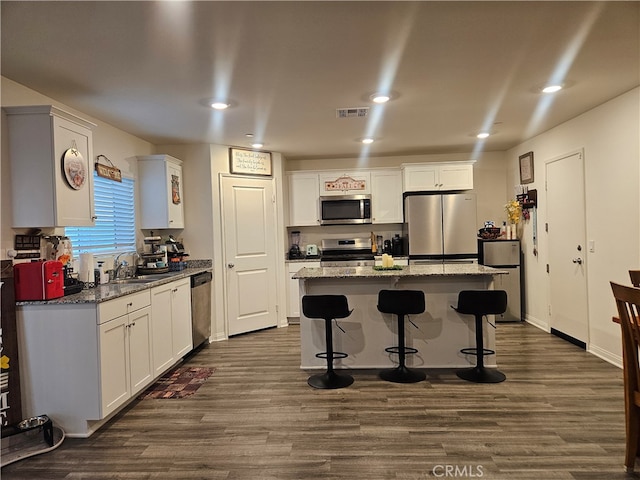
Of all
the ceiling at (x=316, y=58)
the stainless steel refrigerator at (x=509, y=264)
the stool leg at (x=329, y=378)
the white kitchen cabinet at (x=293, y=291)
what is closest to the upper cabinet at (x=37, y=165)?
the ceiling at (x=316, y=58)

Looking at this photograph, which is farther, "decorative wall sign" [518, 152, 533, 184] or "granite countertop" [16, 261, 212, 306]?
"decorative wall sign" [518, 152, 533, 184]

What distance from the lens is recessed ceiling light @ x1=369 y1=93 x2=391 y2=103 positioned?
Answer: 3369mm

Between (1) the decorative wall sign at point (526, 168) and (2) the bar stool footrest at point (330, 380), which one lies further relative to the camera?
(1) the decorative wall sign at point (526, 168)

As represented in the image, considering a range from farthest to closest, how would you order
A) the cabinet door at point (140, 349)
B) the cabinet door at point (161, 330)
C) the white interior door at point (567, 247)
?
the white interior door at point (567, 247), the cabinet door at point (161, 330), the cabinet door at point (140, 349)

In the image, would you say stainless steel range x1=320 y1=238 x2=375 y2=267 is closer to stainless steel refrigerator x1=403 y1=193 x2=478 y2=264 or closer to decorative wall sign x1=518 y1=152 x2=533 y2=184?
stainless steel refrigerator x1=403 y1=193 x2=478 y2=264

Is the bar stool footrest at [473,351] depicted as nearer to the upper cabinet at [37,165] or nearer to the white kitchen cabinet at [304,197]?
the white kitchen cabinet at [304,197]

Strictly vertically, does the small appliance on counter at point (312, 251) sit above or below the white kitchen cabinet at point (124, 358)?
above

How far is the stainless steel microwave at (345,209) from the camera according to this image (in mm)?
6012

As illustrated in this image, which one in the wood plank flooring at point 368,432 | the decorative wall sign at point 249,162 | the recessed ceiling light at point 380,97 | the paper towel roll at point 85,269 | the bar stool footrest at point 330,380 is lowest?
the wood plank flooring at point 368,432

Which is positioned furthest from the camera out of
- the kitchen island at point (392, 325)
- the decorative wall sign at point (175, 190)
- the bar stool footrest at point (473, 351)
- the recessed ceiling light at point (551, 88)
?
the decorative wall sign at point (175, 190)

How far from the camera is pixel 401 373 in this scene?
357 centimetres

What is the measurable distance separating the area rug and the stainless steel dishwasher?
51cm

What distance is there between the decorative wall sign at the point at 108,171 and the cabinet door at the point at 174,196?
0.58m

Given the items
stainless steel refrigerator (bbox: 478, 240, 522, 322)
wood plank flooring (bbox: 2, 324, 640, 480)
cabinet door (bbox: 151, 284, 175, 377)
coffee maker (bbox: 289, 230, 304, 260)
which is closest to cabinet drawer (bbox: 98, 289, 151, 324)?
cabinet door (bbox: 151, 284, 175, 377)
